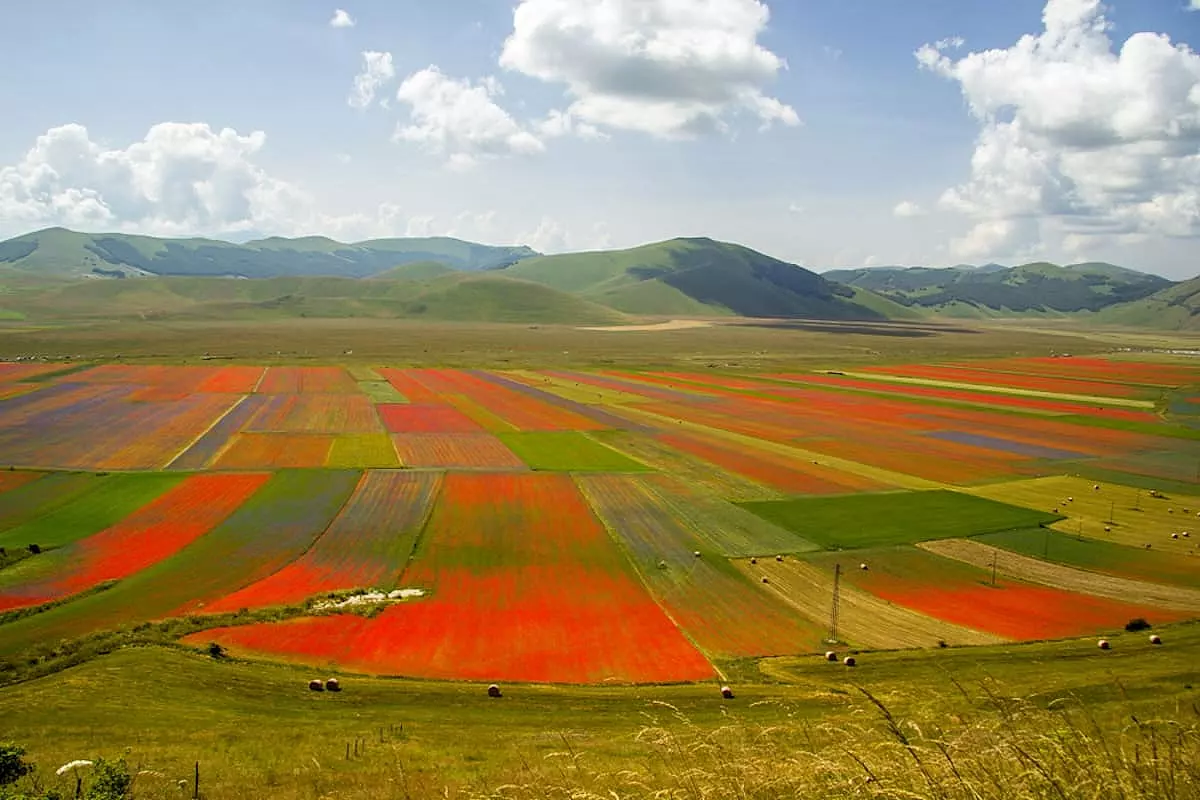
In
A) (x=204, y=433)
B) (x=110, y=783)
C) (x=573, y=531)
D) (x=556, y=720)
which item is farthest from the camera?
(x=204, y=433)

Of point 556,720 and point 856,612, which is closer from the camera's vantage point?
point 556,720

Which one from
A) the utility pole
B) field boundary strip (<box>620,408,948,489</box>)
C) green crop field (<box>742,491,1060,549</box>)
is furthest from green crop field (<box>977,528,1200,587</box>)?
the utility pole

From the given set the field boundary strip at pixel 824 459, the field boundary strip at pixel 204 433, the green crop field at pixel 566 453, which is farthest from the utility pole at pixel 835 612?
the field boundary strip at pixel 204 433

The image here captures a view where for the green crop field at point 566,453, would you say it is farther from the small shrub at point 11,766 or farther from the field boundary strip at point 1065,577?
the small shrub at point 11,766

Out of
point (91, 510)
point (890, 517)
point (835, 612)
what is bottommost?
point (835, 612)

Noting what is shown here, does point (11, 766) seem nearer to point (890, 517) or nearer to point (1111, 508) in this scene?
point (890, 517)

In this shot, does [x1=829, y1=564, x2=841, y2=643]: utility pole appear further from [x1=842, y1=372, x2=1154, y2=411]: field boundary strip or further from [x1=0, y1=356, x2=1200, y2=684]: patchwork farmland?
[x1=842, y1=372, x2=1154, y2=411]: field boundary strip

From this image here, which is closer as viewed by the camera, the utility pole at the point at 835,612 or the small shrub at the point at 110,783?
the small shrub at the point at 110,783

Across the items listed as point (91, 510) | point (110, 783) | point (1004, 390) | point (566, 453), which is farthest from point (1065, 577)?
point (1004, 390)
